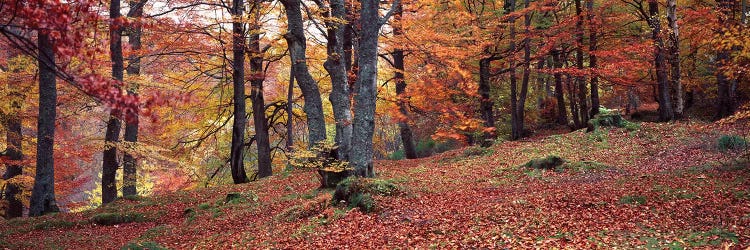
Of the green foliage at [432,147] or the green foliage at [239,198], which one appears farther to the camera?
the green foliage at [432,147]

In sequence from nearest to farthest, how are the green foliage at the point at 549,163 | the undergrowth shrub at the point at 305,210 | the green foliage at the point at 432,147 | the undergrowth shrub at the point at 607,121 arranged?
the undergrowth shrub at the point at 305,210 < the green foliage at the point at 549,163 < the undergrowth shrub at the point at 607,121 < the green foliage at the point at 432,147

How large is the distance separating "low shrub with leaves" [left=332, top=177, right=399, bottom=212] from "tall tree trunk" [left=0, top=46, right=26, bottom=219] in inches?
379

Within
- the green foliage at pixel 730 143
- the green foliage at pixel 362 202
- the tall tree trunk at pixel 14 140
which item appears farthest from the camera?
the tall tree trunk at pixel 14 140

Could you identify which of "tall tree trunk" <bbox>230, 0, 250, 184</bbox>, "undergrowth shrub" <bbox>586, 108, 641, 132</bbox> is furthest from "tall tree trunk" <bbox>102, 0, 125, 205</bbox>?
"undergrowth shrub" <bbox>586, 108, 641, 132</bbox>

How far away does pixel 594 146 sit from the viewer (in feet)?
50.0

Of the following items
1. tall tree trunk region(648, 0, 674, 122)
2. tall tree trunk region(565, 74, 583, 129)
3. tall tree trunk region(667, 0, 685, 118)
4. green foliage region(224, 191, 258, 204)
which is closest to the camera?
green foliage region(224, 191, 258, 204)

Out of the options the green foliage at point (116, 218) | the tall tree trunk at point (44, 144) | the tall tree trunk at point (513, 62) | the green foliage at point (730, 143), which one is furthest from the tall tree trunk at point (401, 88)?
the tall tree trunk at point (44, 144)

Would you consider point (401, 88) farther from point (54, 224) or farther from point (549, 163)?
point (54, 224)

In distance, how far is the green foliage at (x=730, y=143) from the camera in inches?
432

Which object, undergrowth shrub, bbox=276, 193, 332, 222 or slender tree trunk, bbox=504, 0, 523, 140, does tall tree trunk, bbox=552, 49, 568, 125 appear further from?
undergrowth shrub, bbox=276, 193, 332, 222

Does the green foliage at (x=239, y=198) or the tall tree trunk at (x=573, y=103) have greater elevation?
the tall tree trunk at (x=573, y=103)

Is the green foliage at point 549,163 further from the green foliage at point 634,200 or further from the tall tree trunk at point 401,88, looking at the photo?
the tall tree trunk at point 401,88

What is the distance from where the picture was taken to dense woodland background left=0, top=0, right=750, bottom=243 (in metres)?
11.7

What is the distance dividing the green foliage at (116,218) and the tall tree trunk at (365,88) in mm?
5094
